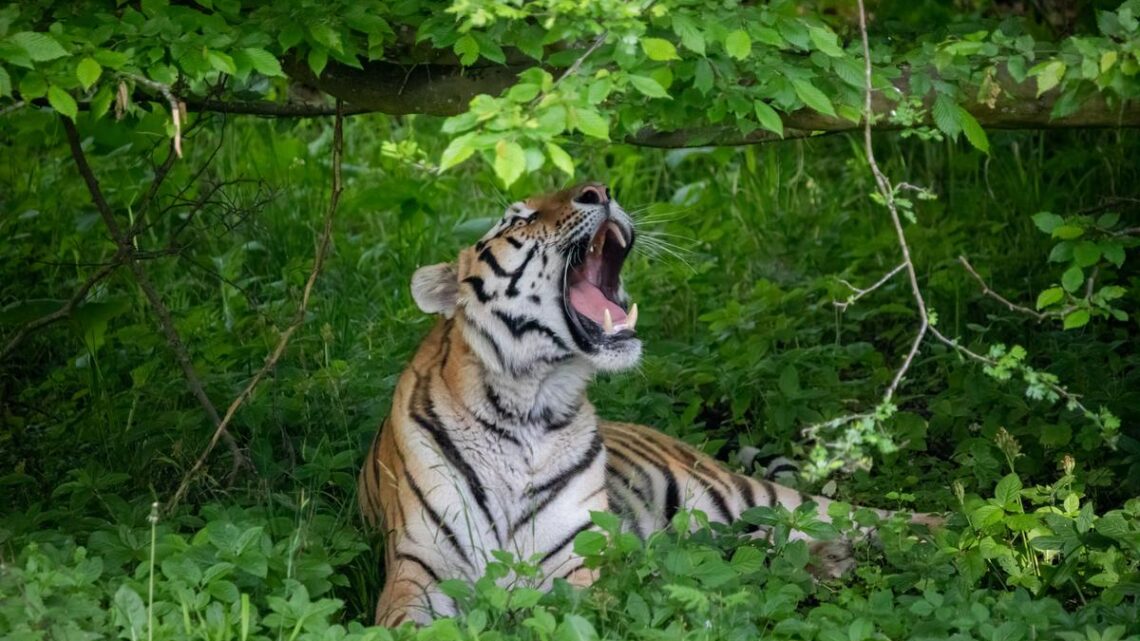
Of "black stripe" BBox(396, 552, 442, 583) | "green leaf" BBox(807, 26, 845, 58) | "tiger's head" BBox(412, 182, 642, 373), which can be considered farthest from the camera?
"tiger's head" BBox(412, 182, 642, 373)

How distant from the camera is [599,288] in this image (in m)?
4.76

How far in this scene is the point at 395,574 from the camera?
4.36 m

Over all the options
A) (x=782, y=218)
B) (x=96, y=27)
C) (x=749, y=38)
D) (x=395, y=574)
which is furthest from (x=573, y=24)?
Answer: (x=782, y=218)

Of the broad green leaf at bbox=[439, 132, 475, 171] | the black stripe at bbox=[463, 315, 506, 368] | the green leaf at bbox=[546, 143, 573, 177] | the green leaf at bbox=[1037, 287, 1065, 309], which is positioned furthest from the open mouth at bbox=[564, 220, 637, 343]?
the broad green leaf at bbox=[439, 132, 475, 171]

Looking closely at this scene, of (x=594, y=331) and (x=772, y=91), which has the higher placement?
(x=772, y=91)

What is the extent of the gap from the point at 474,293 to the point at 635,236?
496 millimetres

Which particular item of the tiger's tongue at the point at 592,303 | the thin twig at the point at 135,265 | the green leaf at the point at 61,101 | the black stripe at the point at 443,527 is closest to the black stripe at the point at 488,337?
the tiger's tongue at the point at 592,303

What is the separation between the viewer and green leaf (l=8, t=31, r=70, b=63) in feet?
11.3

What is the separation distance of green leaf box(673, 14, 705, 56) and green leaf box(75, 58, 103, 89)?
1.25 m

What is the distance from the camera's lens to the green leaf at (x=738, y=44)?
11.1ft

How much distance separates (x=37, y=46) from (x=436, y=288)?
57.2 inches

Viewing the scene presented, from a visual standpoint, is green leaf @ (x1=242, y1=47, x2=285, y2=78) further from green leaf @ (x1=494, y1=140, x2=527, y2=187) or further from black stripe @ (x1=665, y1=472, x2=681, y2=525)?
black stripe @ (x1=665, y1=472, x2=681, y2=525)

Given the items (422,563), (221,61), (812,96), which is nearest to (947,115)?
(812,96)

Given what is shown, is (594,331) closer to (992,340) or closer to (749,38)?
(749,38)
